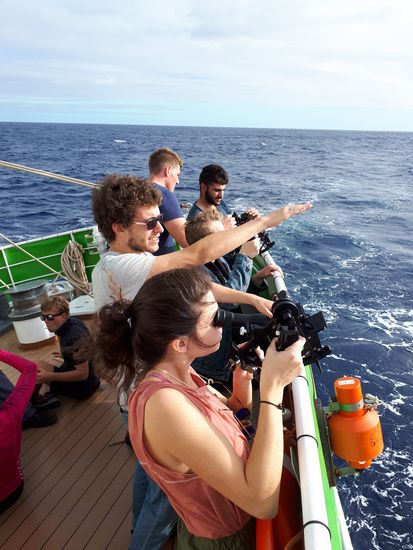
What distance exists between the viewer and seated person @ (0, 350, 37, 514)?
2.14 metres

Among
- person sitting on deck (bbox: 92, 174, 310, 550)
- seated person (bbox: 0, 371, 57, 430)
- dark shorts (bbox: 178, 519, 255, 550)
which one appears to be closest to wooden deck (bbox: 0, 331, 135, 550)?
seated person (bbox: 0, 371, 57, 430)

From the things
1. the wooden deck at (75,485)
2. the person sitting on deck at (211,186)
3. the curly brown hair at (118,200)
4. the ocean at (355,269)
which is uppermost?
the curly brown hair at (118,200)

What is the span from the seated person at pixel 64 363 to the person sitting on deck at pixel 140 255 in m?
1.40

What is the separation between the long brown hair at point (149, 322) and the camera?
120 centimetres

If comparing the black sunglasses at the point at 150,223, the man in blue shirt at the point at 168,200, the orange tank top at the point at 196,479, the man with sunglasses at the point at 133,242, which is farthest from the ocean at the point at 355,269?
the black sunglasses at the point at 150,223

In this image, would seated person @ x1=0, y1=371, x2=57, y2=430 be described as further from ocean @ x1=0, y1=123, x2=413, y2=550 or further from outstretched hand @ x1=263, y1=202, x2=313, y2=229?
ocean @ x1=0, y1=123, x2=413, y2=550

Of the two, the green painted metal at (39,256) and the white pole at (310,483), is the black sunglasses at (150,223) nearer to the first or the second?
the white pole at (310,483)

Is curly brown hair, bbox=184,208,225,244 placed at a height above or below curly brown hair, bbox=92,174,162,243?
below

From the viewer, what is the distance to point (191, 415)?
1051mm

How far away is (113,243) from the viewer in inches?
71.3

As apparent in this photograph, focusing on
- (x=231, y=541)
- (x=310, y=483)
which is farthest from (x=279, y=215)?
(x=231, y=541)

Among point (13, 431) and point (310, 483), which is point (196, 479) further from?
point (13, 431)

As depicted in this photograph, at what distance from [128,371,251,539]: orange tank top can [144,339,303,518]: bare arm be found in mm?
26

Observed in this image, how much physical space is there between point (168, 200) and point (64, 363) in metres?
1.53
